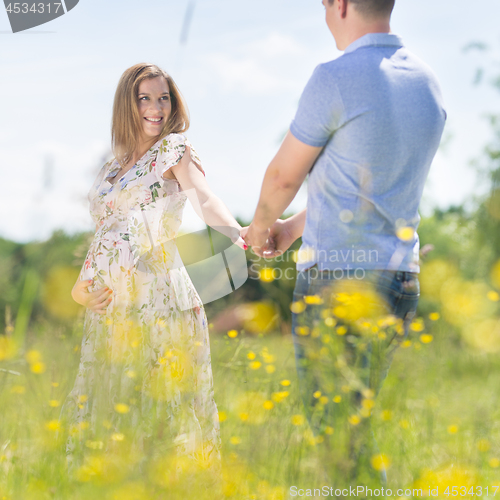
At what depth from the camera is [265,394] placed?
5.82 ft

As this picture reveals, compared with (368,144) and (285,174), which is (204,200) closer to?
(285,174)

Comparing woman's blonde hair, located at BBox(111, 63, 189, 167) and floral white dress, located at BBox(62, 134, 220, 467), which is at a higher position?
woman's blonde hair, located at BBox(111, 63, 189, 167)

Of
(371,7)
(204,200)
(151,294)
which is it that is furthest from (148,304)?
(371,7)

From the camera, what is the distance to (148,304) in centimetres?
197

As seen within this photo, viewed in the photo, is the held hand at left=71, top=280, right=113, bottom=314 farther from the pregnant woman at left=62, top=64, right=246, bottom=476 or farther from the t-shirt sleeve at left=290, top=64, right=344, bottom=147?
the t-shirt sleeve at left=290, top=64, right=344, bottom=147

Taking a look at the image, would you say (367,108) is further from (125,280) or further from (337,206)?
(125,280)

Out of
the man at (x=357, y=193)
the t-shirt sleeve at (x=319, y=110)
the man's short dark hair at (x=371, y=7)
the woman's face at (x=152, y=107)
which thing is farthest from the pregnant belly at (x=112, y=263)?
the man's short dark hair at (x=371, y=7)

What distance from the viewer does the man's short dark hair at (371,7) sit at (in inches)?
53.6

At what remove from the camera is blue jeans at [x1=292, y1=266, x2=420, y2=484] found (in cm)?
129

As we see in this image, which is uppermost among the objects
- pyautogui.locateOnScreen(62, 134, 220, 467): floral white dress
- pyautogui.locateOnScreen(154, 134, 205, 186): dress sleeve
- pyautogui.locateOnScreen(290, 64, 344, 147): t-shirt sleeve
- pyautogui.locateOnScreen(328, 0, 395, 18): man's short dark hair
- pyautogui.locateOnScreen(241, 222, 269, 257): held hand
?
pyautogui.locateOnScreen(328, 0, 395, 18): man's short dark hair

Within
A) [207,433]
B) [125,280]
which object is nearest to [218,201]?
[125,280]

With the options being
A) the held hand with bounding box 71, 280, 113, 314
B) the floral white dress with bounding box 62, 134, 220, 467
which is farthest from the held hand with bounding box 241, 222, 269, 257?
the held hand with bounding box 71, 280, 113, 314

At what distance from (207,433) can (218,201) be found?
886 mm

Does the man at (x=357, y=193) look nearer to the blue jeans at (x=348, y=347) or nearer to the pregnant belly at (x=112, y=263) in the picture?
the blue jeans at (x=348, y=347)
